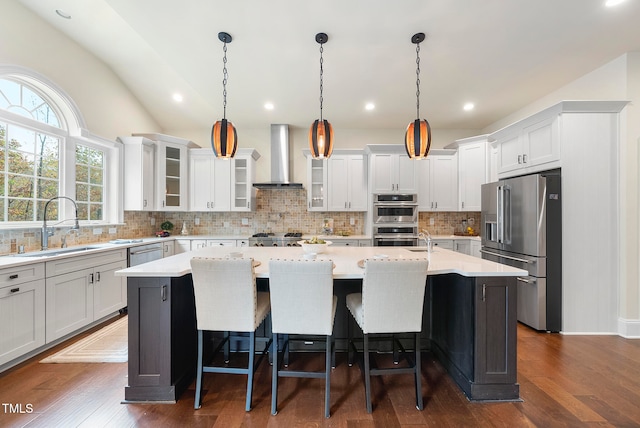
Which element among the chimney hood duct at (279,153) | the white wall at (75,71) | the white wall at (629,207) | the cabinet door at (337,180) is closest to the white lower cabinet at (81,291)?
the white wall at (75,71)

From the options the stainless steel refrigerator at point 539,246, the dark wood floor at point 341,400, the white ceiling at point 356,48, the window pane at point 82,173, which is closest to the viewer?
the dark wood floor at point 341,400

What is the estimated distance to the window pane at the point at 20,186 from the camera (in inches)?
112

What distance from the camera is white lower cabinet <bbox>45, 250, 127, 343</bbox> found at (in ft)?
8.39

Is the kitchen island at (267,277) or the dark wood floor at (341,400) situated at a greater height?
the kitchen island at (267,277)

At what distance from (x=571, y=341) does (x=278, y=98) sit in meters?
4.51

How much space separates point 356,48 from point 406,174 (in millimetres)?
2390

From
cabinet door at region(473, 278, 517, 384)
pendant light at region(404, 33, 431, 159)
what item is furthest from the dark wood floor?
pendant light at region(404, 33, 431, 159)

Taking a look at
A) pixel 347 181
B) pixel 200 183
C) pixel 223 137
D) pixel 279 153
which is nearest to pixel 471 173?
pixel 347 181

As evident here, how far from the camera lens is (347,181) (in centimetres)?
489

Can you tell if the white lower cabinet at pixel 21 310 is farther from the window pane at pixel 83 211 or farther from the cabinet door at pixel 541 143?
the cabinet door at pixel 541 143

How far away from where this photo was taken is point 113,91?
410 cm

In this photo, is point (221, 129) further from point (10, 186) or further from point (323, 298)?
point (10, 186)

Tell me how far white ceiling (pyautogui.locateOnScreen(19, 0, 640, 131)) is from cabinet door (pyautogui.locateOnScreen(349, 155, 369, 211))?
809 millimetres

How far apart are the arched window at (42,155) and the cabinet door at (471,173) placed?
560cm
